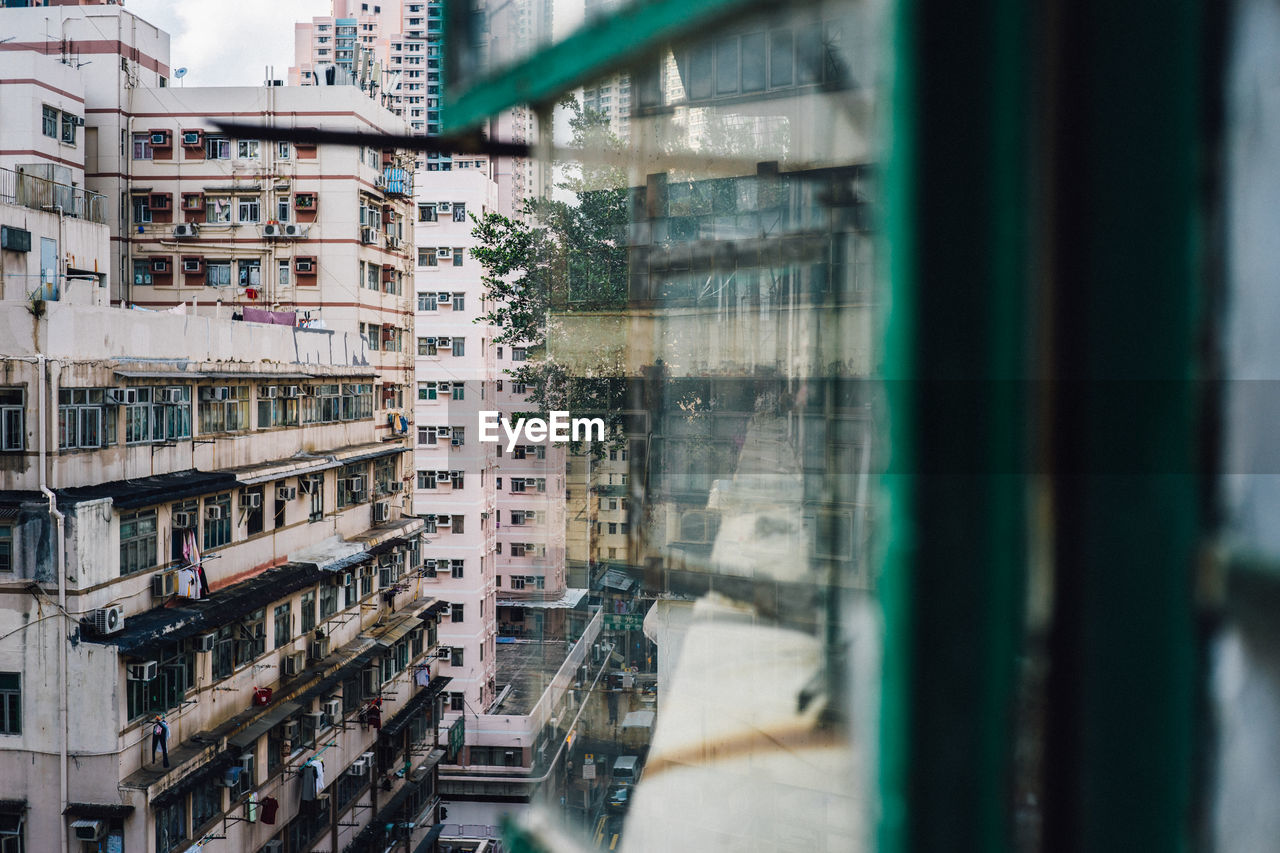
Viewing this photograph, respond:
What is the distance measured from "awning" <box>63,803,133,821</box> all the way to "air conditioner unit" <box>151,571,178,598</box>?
4.84 ft

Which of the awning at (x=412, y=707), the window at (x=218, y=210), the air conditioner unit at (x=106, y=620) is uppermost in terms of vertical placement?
the window at (x=218, y=210)

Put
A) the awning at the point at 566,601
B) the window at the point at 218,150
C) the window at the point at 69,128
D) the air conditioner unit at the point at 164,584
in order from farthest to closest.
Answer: the window at the point at 218,150, the window at the point at 69,128, the air conditioner unit at the point at 164,584, the awning at the point at 566,601

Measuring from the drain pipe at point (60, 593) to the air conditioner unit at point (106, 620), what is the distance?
0.66 ft

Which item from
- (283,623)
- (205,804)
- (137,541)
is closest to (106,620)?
(137,541)

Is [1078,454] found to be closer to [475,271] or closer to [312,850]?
[312,850]

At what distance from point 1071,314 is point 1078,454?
5 cm

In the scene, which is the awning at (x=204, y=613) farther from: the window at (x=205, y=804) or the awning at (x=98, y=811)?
the window at (x=205, y=804)

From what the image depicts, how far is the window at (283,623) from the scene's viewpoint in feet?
30.7

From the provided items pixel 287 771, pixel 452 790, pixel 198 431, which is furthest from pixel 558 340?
pixel 452 790

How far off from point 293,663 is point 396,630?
245cm

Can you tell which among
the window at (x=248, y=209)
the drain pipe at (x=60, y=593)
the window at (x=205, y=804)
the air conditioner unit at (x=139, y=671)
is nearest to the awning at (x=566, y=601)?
the drain pipe at (x=60, y=593)

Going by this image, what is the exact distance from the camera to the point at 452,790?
14016 mm

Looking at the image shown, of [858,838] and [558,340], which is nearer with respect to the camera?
[858,838]

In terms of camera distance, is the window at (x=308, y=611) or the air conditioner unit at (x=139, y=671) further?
the window at (x=308, y=611)
